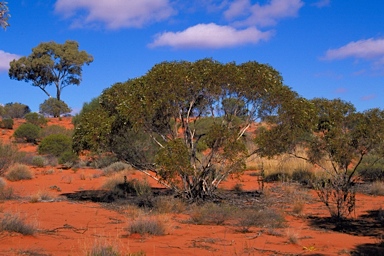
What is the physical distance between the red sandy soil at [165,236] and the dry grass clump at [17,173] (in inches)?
273

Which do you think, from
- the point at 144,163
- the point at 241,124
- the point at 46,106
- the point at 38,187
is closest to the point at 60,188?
the point at 38,187

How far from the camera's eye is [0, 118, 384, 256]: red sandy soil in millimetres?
8469

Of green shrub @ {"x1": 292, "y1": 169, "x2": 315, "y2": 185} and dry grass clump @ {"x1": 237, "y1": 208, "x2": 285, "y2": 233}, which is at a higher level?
green shrub @ {"x1": 292, "y1": 169, "x2": 315, "y2": 185}

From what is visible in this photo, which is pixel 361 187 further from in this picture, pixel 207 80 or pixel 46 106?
pixel 46 106

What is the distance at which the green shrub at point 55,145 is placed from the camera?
109ft

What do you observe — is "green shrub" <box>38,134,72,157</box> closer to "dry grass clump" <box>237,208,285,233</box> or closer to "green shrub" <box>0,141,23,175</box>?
"green shrub" <box>0,141,23,175</box>

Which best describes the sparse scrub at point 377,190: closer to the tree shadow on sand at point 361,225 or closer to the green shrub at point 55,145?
the tree shadow on sand at point 361,225

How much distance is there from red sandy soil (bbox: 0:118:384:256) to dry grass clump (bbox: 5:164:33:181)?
22.8ft

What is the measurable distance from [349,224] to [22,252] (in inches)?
356

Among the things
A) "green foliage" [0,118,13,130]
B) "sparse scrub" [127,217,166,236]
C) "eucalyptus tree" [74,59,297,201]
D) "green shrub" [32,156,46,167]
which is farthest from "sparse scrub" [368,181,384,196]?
"green foliage" [0,118,13,130]

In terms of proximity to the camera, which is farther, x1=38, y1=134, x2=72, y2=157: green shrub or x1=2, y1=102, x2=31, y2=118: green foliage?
x1=2, y1=102, x2=31, y2=118: green foliage

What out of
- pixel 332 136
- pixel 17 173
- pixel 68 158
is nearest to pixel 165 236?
pixel 332 136

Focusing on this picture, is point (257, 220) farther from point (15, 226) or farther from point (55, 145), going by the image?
point (55, 145)

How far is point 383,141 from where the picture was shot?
43.0 ft
